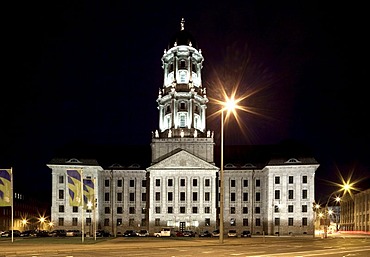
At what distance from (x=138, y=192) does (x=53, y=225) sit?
1945cm

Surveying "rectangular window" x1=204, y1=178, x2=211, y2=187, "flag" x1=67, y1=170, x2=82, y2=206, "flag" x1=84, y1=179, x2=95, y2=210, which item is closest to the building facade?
"rectangular window" x1=204, y1=178, x2=211, y2=187

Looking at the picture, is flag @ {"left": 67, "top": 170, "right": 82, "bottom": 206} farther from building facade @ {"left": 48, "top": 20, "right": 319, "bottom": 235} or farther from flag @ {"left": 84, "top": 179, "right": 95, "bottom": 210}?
building facade @ {"left": 48, "top": 20, "right": 319, "bottom": 235}

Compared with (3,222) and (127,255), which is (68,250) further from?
(3,222)

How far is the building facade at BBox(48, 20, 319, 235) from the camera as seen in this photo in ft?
354

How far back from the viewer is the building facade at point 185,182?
107875 mm

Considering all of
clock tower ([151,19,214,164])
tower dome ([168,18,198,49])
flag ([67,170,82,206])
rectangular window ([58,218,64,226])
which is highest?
tower dome ([168,18,198,49])

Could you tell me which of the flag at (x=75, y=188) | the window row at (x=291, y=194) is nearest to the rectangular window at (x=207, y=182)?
the window row at (x=291, y=194)

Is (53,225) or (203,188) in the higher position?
(203,188)

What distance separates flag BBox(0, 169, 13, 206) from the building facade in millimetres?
55904

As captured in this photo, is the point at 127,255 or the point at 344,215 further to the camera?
the point at 344,215

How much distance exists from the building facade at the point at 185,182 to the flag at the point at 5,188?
55.9 m

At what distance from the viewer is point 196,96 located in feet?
365

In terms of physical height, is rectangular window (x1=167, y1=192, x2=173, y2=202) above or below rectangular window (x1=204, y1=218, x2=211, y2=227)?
above

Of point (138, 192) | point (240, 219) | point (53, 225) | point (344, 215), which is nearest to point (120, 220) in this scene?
point (138, 192)
